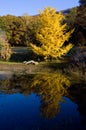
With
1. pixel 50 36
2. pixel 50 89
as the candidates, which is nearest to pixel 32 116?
pixel 50 89

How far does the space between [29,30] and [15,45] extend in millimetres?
4265

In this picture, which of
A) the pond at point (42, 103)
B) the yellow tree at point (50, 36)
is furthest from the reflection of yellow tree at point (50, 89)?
the yellow tree at point (50, 36)

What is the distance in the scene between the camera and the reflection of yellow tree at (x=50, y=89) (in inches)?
725

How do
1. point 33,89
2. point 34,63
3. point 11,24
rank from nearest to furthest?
1. point 33,89
2. point 34,63
3. point 11,24

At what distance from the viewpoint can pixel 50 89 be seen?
24656 millimetres

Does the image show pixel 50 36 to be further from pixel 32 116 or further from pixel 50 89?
pixel 32 116

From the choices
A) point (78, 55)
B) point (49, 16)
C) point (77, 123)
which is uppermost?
point (49, 16)

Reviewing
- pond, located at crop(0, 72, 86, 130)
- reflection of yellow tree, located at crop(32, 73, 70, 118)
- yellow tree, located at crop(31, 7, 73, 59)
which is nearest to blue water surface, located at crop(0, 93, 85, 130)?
pond, located at crop(0, 72, 86, 130)

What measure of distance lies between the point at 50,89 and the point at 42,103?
4.61 m

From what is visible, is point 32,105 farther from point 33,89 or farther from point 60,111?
point 33,89

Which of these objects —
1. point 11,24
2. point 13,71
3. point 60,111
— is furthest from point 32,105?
point 11,24

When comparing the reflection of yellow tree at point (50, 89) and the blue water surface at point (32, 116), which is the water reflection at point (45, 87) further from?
the blue water surface at point (32, 116)

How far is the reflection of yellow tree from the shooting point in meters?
18.4

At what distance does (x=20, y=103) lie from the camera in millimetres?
20203
